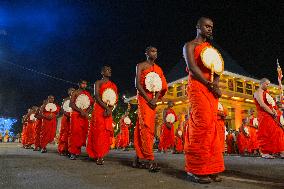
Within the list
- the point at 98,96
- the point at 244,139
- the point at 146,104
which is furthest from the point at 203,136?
the point at 244,139

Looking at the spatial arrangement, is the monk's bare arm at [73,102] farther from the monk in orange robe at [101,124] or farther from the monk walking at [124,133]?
the monk walking at [124,133]

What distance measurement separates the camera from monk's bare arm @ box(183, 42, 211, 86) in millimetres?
4098

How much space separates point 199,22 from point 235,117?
75.1 ft

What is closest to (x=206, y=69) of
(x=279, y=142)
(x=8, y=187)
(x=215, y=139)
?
(x=215, y=139)

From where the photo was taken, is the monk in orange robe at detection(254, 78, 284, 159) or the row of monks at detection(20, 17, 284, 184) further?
the monk in orange robe at detection(254, 78, 284, 159)

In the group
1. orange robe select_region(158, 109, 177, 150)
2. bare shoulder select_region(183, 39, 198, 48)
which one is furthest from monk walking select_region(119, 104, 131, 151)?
bare shoulder select_region(183, 39, 198, 48)

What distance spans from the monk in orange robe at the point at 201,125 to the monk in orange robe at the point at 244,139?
437 inches

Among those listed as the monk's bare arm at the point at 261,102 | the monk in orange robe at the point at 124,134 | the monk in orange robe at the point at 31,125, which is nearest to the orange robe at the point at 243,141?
the monk's bare arm at the point at 261,102

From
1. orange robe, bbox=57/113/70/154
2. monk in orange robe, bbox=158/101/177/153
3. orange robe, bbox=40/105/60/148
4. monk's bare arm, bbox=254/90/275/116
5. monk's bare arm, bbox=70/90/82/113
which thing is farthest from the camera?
monk in orange robe, bbox=158/101/177/153

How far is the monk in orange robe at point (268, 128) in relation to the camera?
27.6 feet

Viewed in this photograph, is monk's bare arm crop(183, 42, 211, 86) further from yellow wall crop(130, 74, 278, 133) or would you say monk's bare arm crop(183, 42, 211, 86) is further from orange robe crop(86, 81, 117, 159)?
yellow wall crop(130, 74, 278, 133)

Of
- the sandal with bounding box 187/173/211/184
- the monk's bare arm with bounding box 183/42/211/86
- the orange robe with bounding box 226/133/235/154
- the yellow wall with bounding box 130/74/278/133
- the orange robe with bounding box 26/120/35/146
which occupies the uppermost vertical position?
the yellow wall with bounding box 130/74/278/133

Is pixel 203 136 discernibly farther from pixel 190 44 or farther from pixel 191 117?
pixel 190 44

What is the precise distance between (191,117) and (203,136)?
0.33 meters
